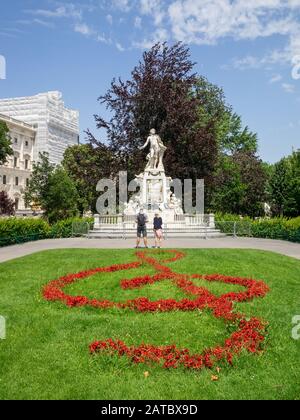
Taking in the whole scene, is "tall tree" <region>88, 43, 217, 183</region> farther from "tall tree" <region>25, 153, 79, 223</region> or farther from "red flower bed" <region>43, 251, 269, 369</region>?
"red flower bed" <region>43, 251, 269, 369</region>

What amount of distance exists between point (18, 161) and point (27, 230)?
58.7 metres

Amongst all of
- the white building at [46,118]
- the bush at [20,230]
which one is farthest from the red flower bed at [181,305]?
the white building at [46,118]

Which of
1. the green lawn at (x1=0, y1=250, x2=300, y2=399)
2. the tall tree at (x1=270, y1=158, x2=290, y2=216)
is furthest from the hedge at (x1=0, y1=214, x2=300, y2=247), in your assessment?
the tall tree at (x1=270, y1=158, x2=290, y2=216)

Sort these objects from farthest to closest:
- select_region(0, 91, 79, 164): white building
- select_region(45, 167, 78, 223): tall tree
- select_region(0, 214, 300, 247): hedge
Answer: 1. select_region(0, 91, 79, 164): white building
2. select_region(45, 167, 78, 223): tall tree
3. select_region(0, 214, 300, 247): hedge

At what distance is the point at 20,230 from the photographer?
24406 mm

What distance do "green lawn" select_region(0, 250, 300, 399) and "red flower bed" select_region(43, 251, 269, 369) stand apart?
0.57 ft

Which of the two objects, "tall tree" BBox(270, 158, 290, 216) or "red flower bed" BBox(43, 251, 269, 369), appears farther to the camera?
"tall tree" BBox(270, 158, 290, 216)

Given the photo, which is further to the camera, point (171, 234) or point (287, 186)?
point (287, 186)

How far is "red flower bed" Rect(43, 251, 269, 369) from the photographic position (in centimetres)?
628

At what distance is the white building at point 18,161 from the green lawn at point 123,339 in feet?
218

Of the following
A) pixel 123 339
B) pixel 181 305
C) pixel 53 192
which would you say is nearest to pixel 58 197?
pixel 53 192

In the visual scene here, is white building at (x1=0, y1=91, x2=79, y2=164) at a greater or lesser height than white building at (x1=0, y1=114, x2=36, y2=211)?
greater

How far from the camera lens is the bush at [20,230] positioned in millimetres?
22297

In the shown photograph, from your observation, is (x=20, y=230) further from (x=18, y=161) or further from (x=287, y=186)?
(x=18, y=161)
